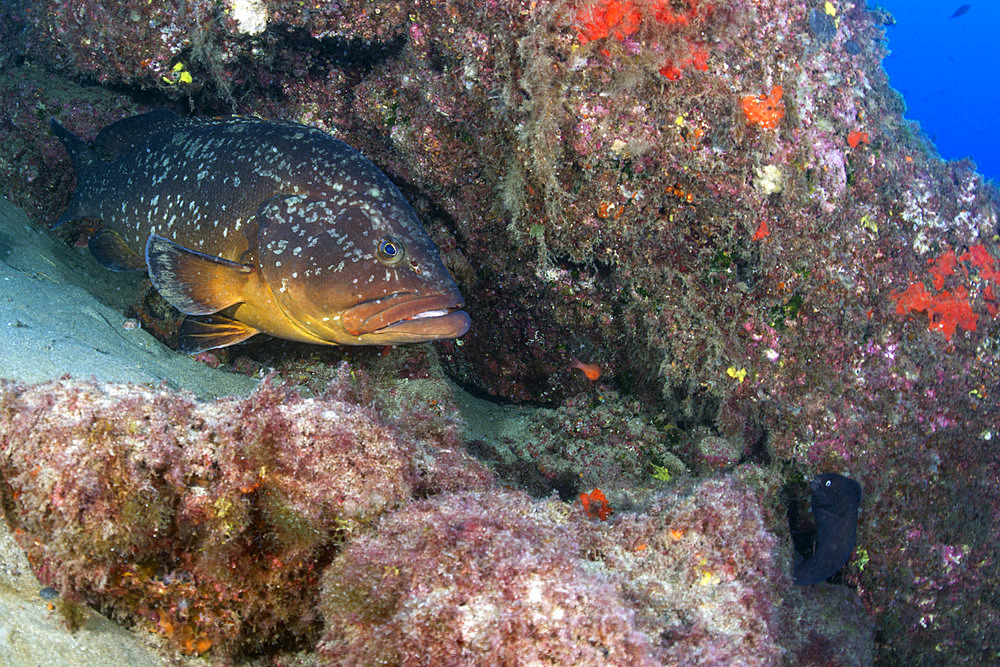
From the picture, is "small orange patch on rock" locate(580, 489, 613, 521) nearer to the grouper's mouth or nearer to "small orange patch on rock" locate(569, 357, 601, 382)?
the grouper's mouth

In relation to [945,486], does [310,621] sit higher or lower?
lower

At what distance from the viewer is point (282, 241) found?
3725 mm

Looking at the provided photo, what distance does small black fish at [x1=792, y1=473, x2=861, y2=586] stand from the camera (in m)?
3.62

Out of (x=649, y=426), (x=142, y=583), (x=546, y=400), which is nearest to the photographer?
(x=142, y=583)

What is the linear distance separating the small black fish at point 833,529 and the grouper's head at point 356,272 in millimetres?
2742

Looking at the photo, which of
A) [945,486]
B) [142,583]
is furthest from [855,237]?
[142,583]

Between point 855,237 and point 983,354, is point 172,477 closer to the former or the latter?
point 855,237

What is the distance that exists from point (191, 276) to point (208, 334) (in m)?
0.50

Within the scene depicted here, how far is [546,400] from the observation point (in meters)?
5.29

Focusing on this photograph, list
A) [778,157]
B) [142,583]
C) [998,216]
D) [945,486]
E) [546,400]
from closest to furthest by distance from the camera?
[142,583] → [778,157] → [945,486] → [998,216] → [546,400]

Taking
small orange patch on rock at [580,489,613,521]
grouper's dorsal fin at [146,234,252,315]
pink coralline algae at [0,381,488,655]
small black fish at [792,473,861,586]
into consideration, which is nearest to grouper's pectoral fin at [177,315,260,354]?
grouper's dorsal fin at [146,234,252,315]

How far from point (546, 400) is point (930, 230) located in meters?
3.34

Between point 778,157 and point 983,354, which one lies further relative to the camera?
point 983,354

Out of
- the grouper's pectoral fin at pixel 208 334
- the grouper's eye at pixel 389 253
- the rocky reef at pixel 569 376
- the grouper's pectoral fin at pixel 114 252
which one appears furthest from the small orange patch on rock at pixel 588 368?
the grouper's pectoral fin at pixel 114 252
